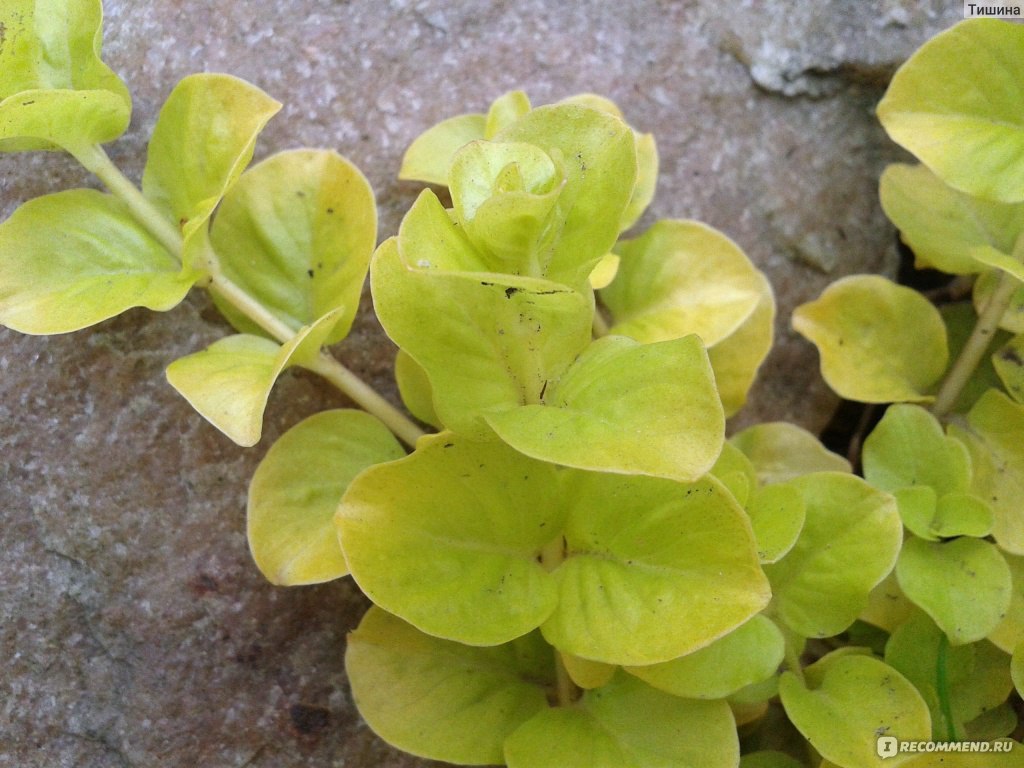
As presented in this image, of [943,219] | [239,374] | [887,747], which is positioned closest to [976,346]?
[943,219]

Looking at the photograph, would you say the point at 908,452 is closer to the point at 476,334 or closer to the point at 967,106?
the point at 967,106

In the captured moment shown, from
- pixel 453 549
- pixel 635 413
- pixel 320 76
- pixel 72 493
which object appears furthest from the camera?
pixel 320 76

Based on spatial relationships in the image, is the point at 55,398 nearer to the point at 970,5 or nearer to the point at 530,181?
the point at 530,181

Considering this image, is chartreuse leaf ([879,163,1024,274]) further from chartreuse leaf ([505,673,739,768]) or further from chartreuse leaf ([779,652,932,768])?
chartreuse leaf ([505,673,739,768])

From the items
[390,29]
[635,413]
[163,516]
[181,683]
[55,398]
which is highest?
[390,29]

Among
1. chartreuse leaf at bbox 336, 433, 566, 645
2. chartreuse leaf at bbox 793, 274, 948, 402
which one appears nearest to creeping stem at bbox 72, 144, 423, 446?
chartreuse leaf at bbox 336, 433, 566, 645

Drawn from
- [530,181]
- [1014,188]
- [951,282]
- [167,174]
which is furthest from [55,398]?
[951,282]

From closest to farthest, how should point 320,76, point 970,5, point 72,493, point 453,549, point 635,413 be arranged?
point 635,413 < point 453,549 < point 72,493 < point 320,76 < point 970,5
